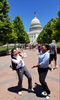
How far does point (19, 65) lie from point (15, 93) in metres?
1.17

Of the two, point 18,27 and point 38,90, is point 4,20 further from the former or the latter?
point 18,27

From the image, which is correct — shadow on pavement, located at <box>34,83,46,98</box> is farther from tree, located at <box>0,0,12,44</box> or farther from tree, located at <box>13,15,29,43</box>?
tree, located at <box>13,15,29,43</box>

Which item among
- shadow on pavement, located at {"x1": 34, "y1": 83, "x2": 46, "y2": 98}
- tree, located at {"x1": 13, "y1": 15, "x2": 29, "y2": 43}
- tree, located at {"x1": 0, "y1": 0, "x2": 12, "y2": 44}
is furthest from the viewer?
tree, located at {"x1": 13, "y1": 15, "x2": 29, "y2": 43}

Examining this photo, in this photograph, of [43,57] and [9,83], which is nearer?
[43,57]

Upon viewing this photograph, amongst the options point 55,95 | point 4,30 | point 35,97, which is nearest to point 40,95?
point 35,97

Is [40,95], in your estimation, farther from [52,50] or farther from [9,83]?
[52,50]

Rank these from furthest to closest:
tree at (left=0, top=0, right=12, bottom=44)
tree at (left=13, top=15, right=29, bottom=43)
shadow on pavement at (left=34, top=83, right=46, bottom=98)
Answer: tree at (left=13, top=15, right=29, bottom=43) → tree at (left=0, top=0, right=12, bottom=44) → shadow on pavement at (left=34, top=83, right=46, bottom=98)

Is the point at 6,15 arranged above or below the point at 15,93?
above

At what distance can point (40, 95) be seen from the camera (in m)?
Result: 3.32

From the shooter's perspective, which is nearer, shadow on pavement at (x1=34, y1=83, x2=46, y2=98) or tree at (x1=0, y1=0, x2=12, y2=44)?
shadow on pavement at (x1=34, y1=83, x2=46, y2=98)

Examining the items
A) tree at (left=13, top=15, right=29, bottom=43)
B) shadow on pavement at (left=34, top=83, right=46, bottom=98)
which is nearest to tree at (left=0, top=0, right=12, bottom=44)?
shadow on pavement at (left=34, top=83, right=46, bottom=98)

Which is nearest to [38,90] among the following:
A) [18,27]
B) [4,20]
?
[4,20]

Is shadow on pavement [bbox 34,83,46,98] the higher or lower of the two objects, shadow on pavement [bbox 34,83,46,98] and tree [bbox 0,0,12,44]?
the lower

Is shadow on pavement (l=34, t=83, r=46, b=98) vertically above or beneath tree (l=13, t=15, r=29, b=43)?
beneath
